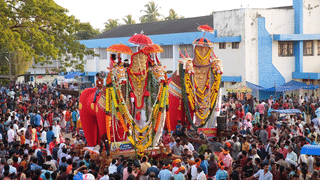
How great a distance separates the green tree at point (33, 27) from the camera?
18.5 metres

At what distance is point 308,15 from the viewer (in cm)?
2752

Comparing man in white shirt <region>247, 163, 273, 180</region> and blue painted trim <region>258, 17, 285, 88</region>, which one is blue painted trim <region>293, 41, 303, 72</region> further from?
man in white shirt <region>247, 163, 273, 180</region>

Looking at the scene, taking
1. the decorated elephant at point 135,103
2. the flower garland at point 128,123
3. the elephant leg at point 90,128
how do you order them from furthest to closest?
1. the elephant leg at point 90,128
2. the decorated elephant at point 135,103
3. the flower garland at point 128,123

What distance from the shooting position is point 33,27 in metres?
19.8

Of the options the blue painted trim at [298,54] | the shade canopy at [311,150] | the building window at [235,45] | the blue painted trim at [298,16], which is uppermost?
the blue painted trim at [298,16]

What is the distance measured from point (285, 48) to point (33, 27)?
14.5 meters

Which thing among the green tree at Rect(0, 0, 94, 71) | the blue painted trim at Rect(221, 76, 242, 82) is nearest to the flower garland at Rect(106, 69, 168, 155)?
the green tree at Rect(0, 0, 94, 71)

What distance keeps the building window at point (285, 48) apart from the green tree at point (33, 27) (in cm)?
1184

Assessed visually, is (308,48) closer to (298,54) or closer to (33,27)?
(298,54)

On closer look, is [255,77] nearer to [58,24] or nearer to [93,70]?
[58,24]

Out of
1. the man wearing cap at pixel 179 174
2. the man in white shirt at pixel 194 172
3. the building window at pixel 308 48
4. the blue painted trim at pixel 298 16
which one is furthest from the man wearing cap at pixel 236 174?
the building window at pixel 308 48

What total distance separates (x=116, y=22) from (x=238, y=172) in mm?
49232

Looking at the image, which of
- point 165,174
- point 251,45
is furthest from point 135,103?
point 251,45

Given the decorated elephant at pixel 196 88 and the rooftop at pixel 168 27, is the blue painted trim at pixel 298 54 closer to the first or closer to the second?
the rooftop at pixel 168 27
